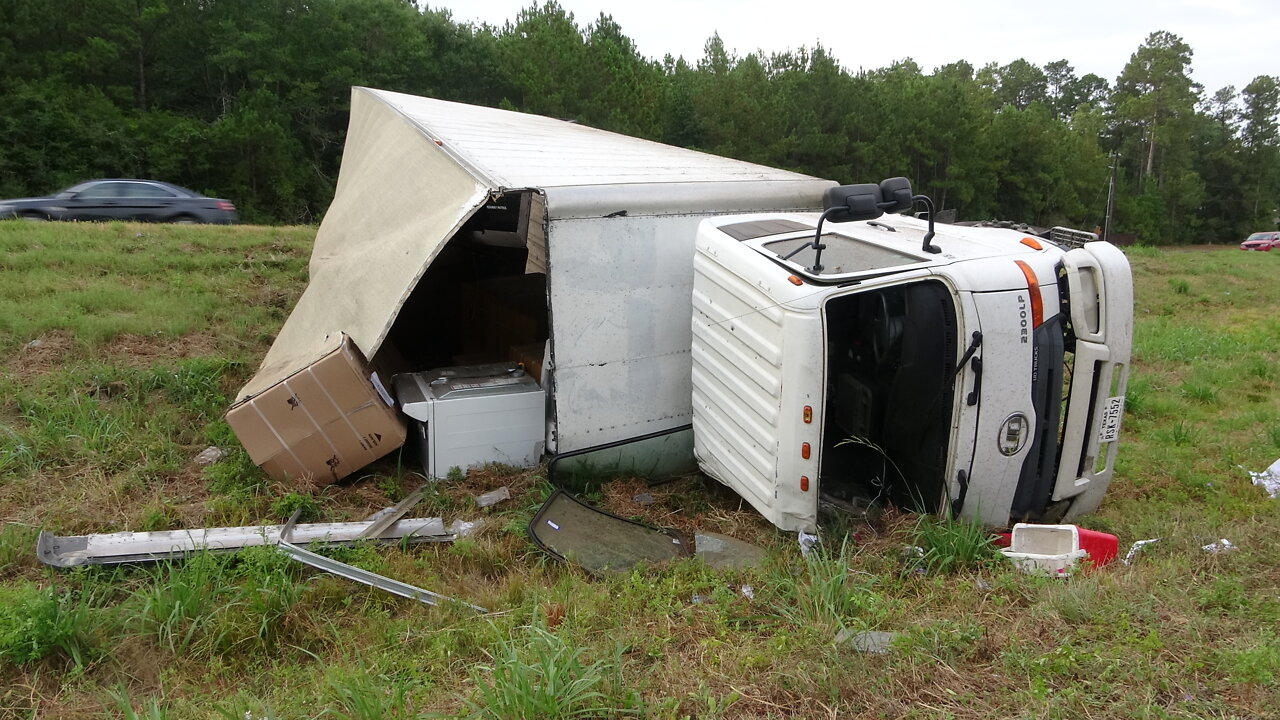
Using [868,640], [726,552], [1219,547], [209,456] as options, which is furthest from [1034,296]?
[209,456]

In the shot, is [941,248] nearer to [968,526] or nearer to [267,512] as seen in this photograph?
[968,526]

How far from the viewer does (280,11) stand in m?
29.1

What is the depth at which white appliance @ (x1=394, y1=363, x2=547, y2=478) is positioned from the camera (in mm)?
4668

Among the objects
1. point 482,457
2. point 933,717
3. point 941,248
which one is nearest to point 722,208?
point 941,248

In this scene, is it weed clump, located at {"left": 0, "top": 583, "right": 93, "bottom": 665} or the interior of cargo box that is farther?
the interior of cargo box

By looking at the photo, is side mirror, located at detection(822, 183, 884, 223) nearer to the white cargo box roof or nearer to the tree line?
the white cargo box roof

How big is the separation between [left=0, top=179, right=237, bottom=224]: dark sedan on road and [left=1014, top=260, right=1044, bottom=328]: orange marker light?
1368cm

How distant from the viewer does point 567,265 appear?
4590 mm

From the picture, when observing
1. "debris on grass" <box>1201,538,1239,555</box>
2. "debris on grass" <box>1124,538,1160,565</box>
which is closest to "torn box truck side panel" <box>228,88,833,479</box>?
"debris on grass" <box>1124,538,1160,565</box>

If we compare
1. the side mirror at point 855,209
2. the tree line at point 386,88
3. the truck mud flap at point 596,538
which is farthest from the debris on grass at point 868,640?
the tree line at point 386,88

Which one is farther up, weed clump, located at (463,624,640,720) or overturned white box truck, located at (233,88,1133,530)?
overturned white box truck, located at (233,88,1133,530)

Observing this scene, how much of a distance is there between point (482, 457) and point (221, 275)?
5592mm

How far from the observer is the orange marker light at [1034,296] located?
11.4ft

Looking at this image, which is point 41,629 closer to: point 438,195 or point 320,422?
point 320,422
